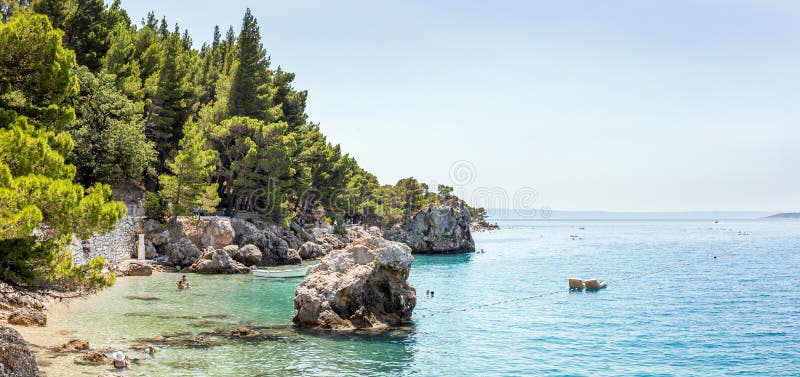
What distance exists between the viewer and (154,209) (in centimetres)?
5366

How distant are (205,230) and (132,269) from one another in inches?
454

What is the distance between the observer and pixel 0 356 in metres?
13.9

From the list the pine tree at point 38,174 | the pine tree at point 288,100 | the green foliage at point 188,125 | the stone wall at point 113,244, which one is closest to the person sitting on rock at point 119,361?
the pine tree at point 38,174

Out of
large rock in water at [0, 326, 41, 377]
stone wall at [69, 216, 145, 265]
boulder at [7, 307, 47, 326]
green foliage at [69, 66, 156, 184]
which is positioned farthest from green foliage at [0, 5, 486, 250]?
large rock in water at [0, 326, 41, 377]

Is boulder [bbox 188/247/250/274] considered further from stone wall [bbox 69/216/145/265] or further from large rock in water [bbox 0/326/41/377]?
large rock in water [bbox 0/326/41/377]

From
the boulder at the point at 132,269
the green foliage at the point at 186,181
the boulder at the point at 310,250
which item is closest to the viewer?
the boulder at the point at 132,269

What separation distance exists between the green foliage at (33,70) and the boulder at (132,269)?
30677 mm

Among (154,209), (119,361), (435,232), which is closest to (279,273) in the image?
(154,209)

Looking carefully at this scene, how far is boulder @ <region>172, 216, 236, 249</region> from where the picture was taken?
55.2 meters

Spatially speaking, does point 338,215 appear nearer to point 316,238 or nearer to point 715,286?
point 316,238

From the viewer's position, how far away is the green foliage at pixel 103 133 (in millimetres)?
46188

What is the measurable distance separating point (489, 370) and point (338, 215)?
70.8 meters

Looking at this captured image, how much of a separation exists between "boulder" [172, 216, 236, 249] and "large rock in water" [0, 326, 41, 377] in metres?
41.4

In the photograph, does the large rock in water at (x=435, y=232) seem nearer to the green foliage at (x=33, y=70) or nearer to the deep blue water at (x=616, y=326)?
the deep blue water at (x=616, y=326)
